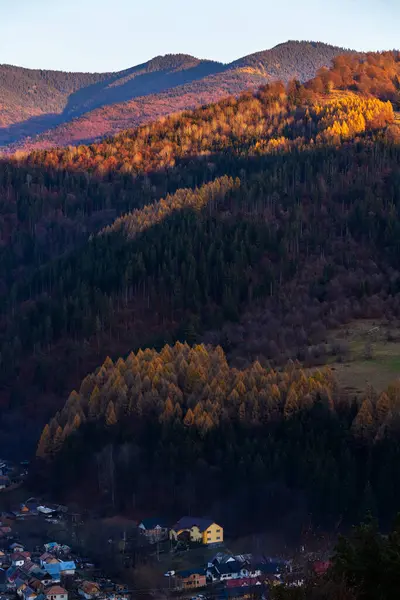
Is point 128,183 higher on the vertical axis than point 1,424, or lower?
higher

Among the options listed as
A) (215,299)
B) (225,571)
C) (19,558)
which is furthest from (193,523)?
(215,299)

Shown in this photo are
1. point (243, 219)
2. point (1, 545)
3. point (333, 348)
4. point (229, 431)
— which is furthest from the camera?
point (243, 219)

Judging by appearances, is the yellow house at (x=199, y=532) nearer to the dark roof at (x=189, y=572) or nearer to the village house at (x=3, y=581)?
the dark roof at (x=189, y=572)

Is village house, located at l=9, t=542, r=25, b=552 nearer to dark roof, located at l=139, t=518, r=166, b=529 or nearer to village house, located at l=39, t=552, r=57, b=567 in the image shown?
village house, located at l=39, t=552, r=57, b=567

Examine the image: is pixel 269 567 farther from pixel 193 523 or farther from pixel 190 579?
pixel 193 523

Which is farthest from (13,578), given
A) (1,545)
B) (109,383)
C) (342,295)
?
(342,295)

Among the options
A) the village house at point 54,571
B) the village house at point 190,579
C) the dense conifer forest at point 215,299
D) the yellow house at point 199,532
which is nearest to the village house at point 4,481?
the dense conifer forest at point 215,299

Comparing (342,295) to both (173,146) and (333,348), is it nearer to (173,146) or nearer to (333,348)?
(333,348)
